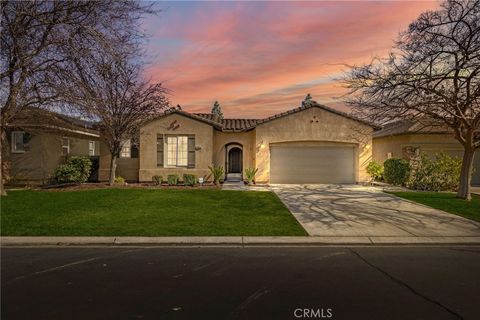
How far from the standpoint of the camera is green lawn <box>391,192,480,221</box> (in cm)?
1297

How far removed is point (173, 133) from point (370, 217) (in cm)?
1316

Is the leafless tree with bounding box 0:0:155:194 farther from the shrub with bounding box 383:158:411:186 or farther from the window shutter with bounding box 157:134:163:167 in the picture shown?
the shrub with bounding box 383:158:411:186

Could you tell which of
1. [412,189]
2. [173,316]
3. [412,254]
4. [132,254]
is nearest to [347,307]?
[173,316]

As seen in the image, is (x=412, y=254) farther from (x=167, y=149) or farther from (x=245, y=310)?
(x=167, y=149)

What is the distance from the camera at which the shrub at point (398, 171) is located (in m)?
21.1

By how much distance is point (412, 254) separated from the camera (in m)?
8.20

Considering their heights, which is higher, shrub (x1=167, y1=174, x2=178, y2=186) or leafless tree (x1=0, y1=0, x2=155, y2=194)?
leafless tree (x1=0, y1=0, x2=155, y2=194)

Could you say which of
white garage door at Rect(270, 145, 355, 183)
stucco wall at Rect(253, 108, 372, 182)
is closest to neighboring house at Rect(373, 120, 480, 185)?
stucco wall at Rect(253, 108, 372, 182)

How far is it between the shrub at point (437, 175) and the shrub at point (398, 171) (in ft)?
2.16

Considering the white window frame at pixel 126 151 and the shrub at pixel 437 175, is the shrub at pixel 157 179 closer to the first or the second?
the white window frame at pixel 126 151

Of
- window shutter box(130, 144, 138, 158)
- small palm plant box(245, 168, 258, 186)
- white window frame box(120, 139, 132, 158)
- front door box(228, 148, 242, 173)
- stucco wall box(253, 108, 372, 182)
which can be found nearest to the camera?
small palm plant box(245, 168, 258, 186)

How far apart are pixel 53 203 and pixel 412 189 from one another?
16336 millimetres

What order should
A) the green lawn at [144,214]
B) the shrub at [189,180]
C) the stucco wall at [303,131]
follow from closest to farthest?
the green lawn at [144,214] < the shrub at [189,180] < the stucco wall at [303,131]

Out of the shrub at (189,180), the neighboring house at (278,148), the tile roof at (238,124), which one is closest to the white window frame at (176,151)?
the neighboring house at (278,148)
